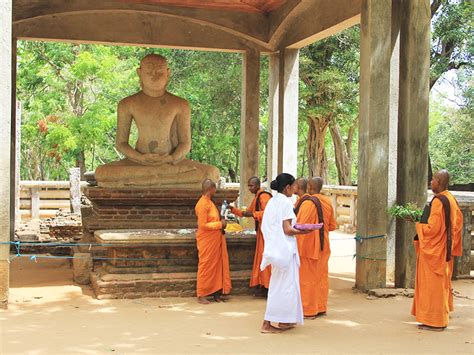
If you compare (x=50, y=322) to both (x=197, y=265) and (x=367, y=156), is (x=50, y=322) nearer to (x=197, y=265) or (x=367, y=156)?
(x=197, y=265)

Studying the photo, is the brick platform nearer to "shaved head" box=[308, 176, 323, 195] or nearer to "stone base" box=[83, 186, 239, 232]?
"stone base" box=[83, 186, 239, 232]

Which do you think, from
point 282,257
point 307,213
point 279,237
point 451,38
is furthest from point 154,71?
point 451,38

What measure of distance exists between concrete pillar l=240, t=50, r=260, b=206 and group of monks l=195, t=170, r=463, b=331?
508 centimetres

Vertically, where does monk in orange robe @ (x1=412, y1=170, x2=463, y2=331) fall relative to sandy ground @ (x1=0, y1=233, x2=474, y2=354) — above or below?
above

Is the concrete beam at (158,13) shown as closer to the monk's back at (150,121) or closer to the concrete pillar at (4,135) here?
the monk's back at (150,121)

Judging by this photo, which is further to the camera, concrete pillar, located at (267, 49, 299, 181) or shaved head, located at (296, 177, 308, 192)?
concrete pillar, located at (267, 49, 299, 181)

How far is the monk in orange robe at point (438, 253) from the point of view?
7352mm

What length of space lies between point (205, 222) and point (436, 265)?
9.54 ft

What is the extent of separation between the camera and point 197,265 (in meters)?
9.28

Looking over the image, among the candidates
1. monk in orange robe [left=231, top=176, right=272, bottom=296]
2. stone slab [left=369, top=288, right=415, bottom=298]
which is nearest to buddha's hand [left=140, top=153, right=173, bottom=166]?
monk in orange robe [left=231, top=176, right=272, bottom=296]

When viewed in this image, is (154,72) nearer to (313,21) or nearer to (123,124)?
(123,124)

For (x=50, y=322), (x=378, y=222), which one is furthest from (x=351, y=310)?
(x=50, y=322)

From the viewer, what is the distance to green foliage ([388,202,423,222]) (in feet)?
27.5

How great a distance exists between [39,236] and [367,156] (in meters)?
8.26
